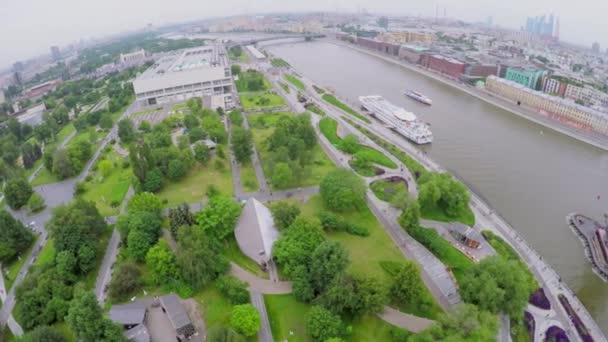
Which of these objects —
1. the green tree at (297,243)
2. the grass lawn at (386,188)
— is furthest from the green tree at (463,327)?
the grass lawn at (386,188)

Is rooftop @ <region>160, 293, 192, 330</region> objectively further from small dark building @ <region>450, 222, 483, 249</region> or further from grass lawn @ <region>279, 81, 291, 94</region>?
grass lawn @ <region>279, 81, 291, 94</region>

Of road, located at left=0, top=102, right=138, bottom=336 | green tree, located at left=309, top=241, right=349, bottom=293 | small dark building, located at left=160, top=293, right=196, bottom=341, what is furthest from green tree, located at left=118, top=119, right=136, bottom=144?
green tree, located at left=309, top=241, right=349, bottom=293

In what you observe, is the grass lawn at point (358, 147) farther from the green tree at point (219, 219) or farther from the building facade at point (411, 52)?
the building facade at point (411, 52)

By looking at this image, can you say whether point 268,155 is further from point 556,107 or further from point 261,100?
point 556,107

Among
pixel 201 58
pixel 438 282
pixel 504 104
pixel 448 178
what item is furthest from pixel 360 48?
pixel 438 282

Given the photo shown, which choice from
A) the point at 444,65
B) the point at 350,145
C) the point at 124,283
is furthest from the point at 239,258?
the point at 444,65

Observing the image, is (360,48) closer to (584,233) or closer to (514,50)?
(514,50)

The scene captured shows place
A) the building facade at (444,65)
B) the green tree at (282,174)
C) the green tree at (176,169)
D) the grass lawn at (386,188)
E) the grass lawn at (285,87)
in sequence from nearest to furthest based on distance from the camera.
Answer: the grass lawn at (386,188) → the green tree at (282,174) → the green tree at (176,169) → the grass lawn at (285,87) → the building facade at (444,65)

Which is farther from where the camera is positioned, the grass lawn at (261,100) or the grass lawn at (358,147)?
the grass lawn at (261,100)
